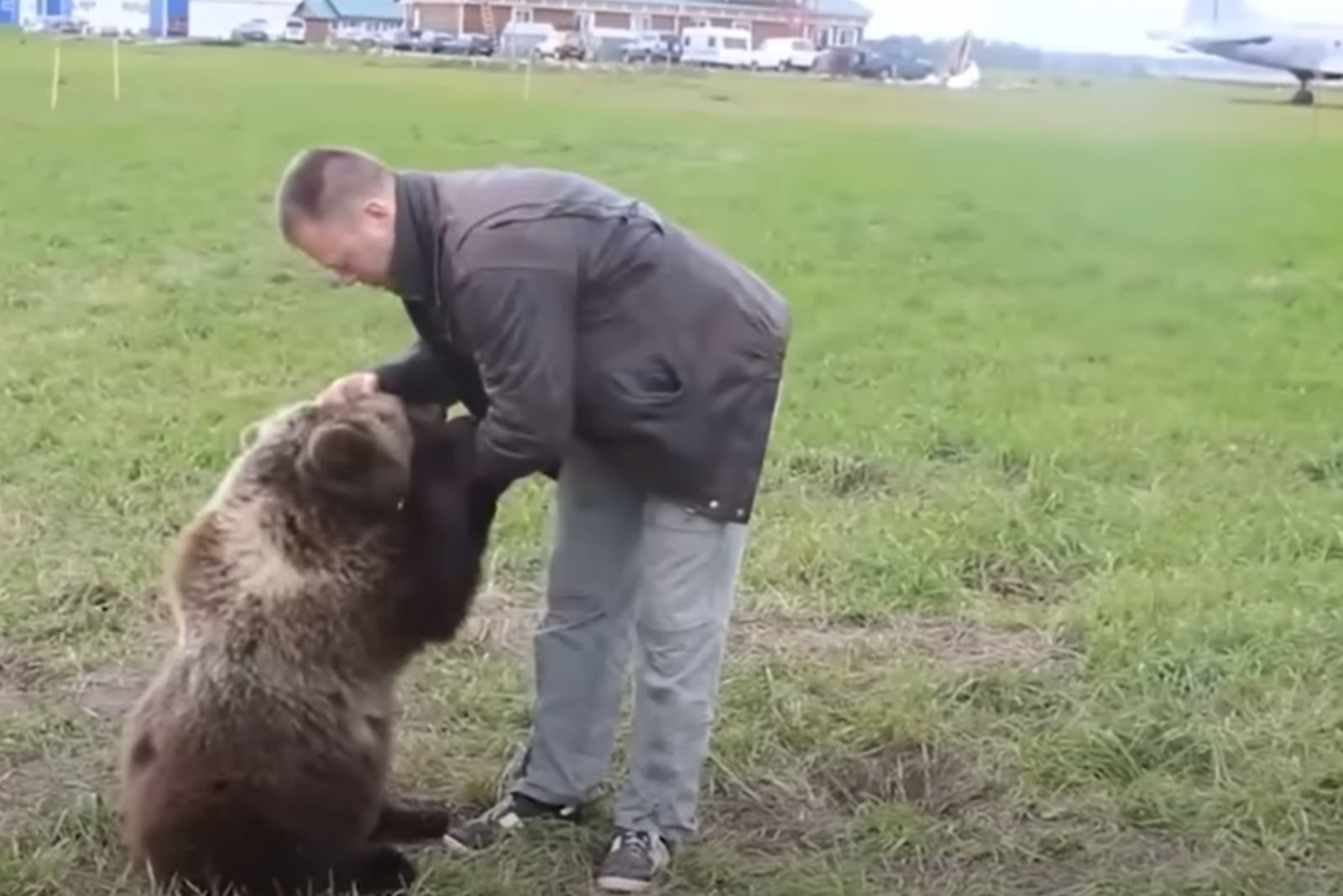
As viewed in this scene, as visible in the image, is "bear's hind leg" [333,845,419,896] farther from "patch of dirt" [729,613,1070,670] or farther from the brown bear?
"patch of dirt" [729,613,1070,670]

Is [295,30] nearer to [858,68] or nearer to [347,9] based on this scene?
[347,9]

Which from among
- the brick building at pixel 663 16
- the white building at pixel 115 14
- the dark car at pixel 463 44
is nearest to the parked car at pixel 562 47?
the brick building at pixel 663 16

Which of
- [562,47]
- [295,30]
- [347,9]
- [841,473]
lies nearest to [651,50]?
[562,47]

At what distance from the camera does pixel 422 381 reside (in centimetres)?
450

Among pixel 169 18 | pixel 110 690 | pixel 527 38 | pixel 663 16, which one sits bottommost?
pixel 110 690

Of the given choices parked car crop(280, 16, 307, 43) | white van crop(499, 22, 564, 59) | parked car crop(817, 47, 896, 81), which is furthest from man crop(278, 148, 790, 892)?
parked car crop(280, 16, 307, 43)

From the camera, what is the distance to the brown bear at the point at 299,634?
429cm

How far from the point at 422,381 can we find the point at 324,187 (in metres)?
0.62

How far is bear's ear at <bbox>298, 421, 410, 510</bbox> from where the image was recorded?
168 inches

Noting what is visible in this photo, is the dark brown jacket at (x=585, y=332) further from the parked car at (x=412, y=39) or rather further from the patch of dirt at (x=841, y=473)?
the parked car at (x=412, y=39)

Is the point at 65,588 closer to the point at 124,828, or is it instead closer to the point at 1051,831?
the point at 124,828

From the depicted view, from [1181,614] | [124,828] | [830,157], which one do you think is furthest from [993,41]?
[830,157]

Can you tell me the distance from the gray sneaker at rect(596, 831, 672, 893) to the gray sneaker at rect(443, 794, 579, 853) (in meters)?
0.28

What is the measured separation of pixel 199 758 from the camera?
428cm
